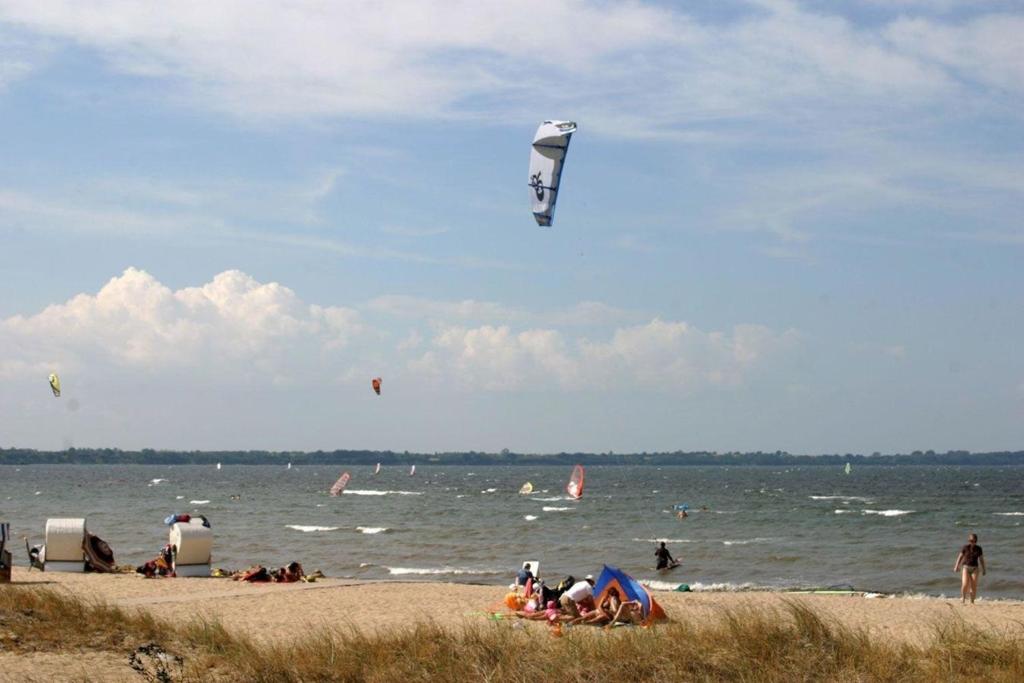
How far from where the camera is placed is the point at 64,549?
20.2 meters

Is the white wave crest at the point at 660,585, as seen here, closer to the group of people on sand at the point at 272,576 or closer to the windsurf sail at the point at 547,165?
the group of people on sand at the point at 272,576

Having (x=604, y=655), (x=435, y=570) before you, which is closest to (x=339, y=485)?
(x=435, y=570)

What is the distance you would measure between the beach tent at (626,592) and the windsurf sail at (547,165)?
464 cm

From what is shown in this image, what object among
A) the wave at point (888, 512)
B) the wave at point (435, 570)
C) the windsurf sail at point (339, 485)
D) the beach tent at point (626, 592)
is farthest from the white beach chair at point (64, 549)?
the windsurf sail at point (339, 485)

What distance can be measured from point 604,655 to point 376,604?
25.9 feet

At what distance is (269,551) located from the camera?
96.7 feet

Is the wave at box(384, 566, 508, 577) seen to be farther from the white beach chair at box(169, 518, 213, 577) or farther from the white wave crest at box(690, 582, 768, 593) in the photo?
the white beach chair at box(169, 518, 213, 577)

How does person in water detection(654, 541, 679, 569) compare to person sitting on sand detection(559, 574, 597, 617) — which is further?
person in water detection(654, 541, 679, 569)

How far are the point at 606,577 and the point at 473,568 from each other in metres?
11.9

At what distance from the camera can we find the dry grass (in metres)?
8.74

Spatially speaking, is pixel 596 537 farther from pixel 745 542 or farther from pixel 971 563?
pixel 971 563

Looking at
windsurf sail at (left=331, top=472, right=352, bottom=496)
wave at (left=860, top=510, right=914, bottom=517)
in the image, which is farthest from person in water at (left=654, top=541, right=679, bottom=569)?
windsurf sail at (left=331, top=472, right=352, bottom=496)

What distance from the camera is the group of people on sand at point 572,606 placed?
530 inches

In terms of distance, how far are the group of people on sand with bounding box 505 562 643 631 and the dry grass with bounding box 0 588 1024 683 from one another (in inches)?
124
